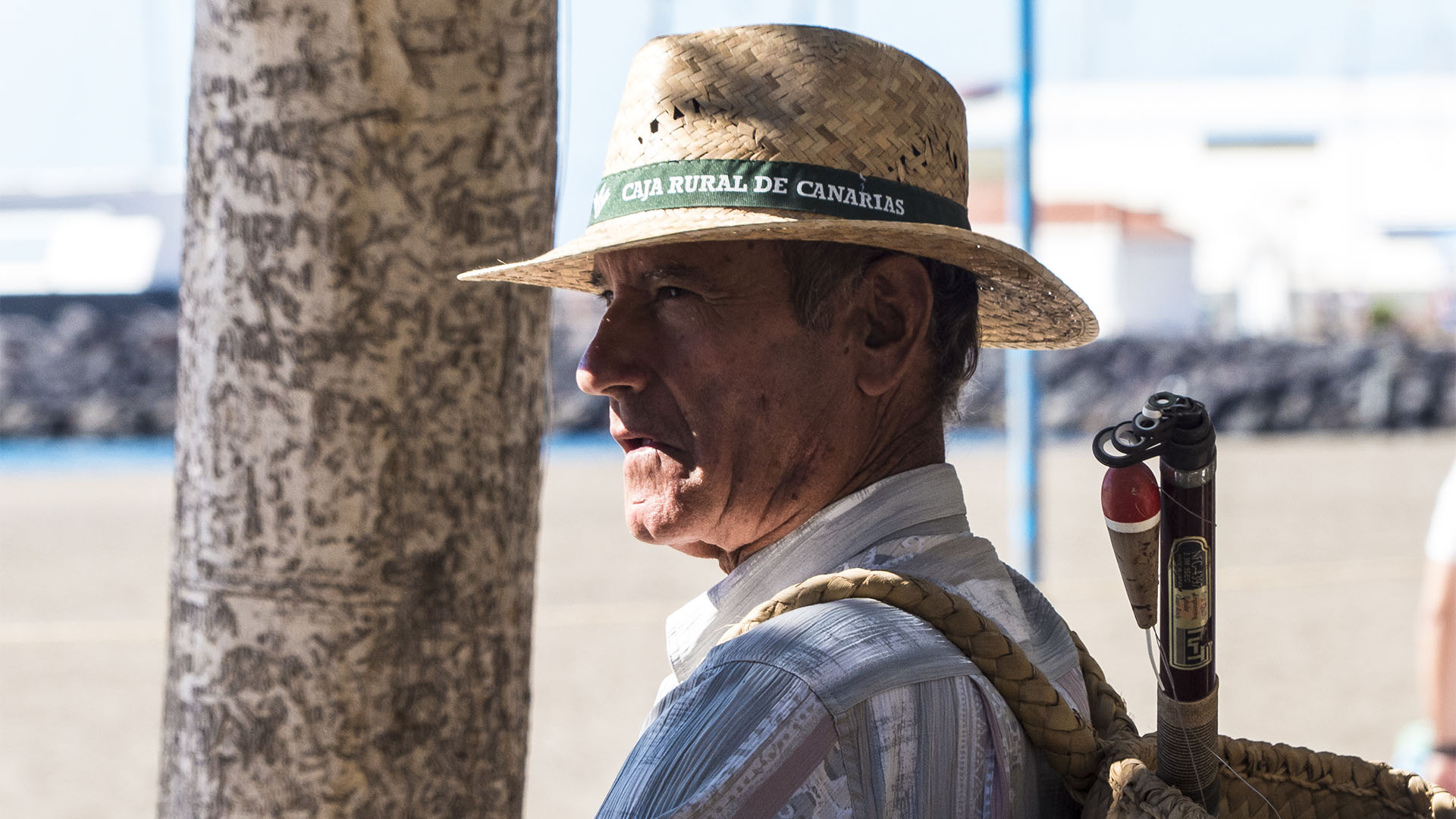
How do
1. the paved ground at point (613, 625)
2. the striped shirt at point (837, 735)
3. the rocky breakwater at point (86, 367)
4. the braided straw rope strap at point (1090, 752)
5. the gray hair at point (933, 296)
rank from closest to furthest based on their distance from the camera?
the striped shirt at point (837, 735) < the braided straw rope strap at point (1090, 752) < the gray hair at point (933, 296) < the paved ground at point (613, 625) < the rocky breakwater at point (86, 367)

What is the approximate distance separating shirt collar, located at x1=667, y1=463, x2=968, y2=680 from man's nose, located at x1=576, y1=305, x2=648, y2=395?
25cm

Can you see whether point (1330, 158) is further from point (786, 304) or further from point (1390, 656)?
point (786, 304)

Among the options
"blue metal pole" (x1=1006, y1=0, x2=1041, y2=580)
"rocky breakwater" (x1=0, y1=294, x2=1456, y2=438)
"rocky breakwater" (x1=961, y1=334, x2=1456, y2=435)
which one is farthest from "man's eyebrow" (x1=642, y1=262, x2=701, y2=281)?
"rocky breakwater" (x1=961, y1=334, x2=1456, y2=435)

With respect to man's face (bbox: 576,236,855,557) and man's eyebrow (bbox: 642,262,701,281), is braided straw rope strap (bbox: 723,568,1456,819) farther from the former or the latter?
man's eyebrow (bbox: 642,262,701,281)

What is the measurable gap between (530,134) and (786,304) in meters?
0.58

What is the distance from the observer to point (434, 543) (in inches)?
73.7

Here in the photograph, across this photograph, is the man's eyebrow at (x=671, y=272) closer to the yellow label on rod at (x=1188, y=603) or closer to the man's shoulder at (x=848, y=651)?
the man's shoulder at (x=848, y=651)

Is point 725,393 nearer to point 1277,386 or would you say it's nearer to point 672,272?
point 672,272

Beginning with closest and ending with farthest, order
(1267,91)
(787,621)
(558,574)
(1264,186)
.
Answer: (787,621), (558,574), (1264,186), (1267,91)

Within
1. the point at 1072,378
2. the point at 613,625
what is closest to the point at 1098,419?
the point at 1072,378

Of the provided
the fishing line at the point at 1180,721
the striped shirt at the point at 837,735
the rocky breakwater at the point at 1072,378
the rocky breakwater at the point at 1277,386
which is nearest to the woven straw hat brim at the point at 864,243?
the striped shirt at the point at 837,735

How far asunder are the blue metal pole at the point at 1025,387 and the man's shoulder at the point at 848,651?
4.57 meters

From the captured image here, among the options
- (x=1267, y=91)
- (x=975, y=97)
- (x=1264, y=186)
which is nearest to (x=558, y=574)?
(x=975, y=97)

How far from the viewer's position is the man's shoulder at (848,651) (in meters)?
1.24
